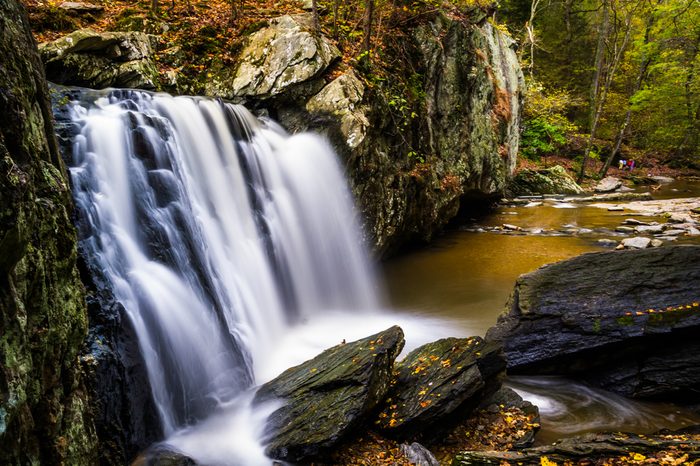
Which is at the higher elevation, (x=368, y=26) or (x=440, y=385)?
(x=368, y=26)

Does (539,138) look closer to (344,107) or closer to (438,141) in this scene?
(438,141)

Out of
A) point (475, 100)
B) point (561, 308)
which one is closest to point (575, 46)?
point (475, 100)

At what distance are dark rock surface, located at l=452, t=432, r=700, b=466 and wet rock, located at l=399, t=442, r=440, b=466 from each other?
40 centimetres

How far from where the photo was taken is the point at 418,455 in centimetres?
356

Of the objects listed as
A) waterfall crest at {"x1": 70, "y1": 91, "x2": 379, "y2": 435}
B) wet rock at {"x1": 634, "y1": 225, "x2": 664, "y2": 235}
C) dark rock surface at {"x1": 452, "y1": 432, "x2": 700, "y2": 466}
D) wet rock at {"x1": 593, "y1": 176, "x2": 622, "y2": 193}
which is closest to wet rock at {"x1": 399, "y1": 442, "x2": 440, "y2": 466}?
dark rock surface at {"x1": 452, "y1": 432, "x2": 700, "y2": 466}

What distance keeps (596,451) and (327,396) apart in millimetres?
2280

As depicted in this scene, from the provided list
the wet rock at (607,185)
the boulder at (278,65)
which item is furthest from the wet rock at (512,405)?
the wet rock at (607,185)

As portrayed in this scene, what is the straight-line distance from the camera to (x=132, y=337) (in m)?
4.20

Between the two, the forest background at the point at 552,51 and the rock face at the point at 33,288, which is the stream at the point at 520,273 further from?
the rock face at the point at 33,288

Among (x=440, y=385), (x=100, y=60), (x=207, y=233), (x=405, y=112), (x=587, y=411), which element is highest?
(x=100, y=60)

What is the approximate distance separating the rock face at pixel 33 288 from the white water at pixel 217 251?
5.20ft

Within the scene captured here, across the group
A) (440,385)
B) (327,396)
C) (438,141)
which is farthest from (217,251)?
(438,141)

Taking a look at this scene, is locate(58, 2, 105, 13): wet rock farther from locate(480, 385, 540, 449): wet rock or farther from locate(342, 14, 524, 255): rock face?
locate(480, 385, 540, 449): wet rock

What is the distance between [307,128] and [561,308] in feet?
18.0
